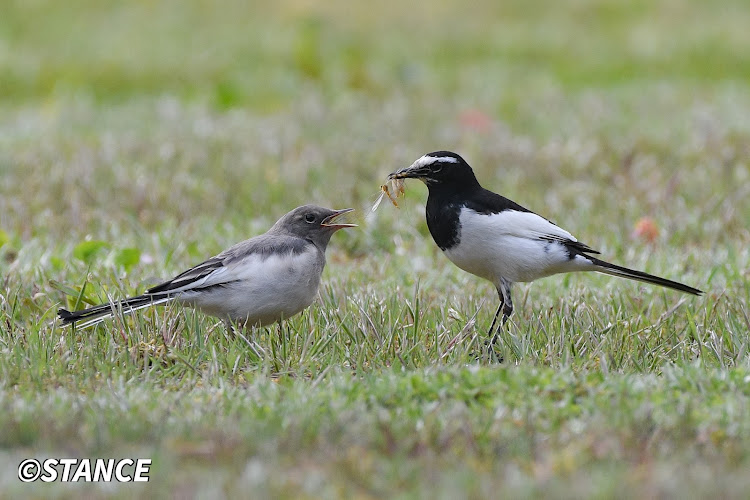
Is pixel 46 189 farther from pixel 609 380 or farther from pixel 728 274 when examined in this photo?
pixel 609 380

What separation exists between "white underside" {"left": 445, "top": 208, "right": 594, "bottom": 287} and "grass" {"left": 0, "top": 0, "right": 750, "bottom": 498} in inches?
9.1

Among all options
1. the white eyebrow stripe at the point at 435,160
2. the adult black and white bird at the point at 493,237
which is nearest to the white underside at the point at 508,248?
the adult black and white bird at the point at 493,237

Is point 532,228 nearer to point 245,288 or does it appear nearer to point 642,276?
point 642,276

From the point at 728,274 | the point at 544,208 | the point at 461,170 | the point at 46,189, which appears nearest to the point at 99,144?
the point at 46,189

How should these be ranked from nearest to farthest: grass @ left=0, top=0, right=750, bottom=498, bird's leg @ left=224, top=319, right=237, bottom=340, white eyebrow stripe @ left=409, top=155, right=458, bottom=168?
grass @ left=0, top=0, right=750, bottom=498
bird's leg @ left=224, top=319, right=237, bottom=340
white eyebrow stripe @ left=409, top=155, right=458, bottom=168

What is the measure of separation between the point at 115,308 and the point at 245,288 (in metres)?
0.63

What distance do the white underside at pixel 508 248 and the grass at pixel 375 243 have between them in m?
0.23

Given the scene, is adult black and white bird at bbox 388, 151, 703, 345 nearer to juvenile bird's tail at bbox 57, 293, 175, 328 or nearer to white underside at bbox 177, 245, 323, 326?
white underside at bbox 177, 245, 323, 326

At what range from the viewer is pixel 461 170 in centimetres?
609

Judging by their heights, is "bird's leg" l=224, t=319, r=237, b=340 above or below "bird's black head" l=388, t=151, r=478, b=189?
below

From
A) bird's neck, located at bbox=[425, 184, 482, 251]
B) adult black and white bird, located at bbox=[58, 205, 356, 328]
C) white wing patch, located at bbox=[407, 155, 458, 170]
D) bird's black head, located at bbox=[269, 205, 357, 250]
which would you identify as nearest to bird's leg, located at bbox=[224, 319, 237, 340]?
adult black and white bird, located at bbox=[58, 205, 356, 328]

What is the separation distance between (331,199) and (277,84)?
5329 millimetres

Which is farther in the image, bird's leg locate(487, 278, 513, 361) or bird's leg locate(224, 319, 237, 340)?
bird's leg locate(487, 278, 513, 361)

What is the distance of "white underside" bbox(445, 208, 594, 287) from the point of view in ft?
19.1
